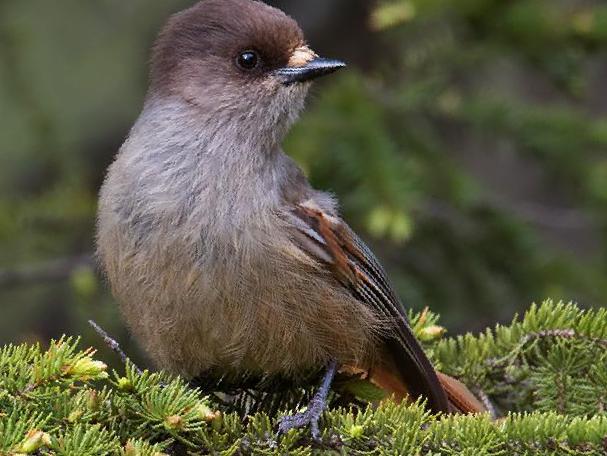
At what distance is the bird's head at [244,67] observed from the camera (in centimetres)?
423

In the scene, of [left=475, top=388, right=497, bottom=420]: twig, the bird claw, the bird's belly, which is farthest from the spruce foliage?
[left=475, top=388, right=497, bottom=420]: twig

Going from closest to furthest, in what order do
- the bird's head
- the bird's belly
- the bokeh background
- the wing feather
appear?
1. the bird's belly
2. the wing feather
3. the bird's head
4. the bokeh background

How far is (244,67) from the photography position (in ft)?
14.1

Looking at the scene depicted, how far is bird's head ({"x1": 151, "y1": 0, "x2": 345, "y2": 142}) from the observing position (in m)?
4.23

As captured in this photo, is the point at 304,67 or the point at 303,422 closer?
the point at 303,422

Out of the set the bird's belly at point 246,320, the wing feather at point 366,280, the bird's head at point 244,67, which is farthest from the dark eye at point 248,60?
the bird's belly at point 246,320

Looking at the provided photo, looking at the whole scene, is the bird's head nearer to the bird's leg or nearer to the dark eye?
the dark eye

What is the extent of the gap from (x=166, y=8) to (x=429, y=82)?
3.05 meters

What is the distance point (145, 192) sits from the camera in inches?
155

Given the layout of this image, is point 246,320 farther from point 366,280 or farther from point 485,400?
point 485,400

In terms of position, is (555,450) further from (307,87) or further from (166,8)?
(166,8)

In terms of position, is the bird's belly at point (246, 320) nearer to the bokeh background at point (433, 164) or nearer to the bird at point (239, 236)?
the bird at point (239, 236)

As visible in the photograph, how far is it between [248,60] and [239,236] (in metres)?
0.84

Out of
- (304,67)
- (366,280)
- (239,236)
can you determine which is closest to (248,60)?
(304,67)
